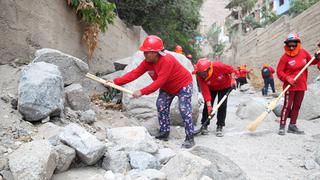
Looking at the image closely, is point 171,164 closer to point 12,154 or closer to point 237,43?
point 12,154

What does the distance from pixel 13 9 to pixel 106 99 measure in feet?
7.34

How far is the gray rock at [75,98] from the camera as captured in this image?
4541 mm

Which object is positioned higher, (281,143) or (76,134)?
(76,134)

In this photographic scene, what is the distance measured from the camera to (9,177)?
2.65 metres

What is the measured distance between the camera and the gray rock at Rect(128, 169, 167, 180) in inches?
117

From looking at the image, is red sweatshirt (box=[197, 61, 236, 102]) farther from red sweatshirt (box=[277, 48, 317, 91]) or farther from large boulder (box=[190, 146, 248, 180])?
large boulder (box=[190, 146, 248, 180])

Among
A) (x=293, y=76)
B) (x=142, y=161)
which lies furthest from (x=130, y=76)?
(x=293, y=76)

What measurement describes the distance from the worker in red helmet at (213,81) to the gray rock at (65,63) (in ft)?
5.26

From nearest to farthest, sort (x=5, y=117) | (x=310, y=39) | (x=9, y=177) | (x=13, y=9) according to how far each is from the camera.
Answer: (x=9, y=177) → (x=5, y=117) → (x=13, y=9) → (x=310, y=39)

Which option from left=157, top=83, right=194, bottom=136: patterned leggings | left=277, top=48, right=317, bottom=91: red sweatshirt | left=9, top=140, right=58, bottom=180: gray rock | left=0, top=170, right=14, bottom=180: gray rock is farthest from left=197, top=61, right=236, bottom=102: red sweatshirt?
left=0, top=170, right=14, bottom=180: gray rock

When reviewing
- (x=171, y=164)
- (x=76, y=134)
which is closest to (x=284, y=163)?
(x=171, y=164)

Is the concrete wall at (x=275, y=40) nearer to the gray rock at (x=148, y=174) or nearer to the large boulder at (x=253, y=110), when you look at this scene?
the large boulder at (x=253, y=110)

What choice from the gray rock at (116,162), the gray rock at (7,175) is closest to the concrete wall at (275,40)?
the gray rock at (116,162)

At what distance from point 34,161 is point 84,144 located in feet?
1.95
